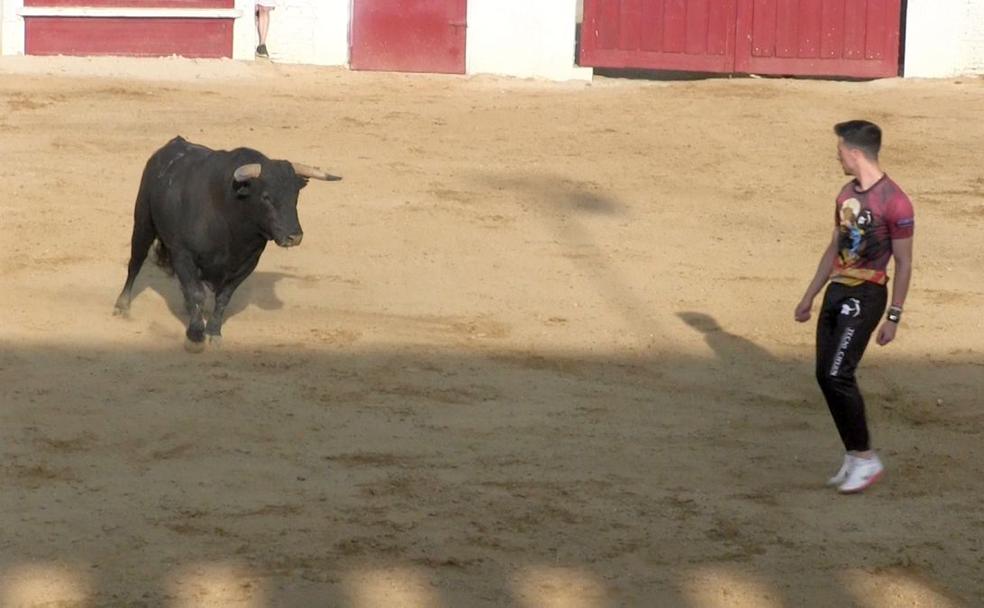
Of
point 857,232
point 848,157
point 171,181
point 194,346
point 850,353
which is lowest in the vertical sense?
point 194,346

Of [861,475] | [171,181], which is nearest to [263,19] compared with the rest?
[171,181]

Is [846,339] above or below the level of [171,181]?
below

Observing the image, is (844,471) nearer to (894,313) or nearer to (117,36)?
(894,313)

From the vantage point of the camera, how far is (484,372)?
856 cm

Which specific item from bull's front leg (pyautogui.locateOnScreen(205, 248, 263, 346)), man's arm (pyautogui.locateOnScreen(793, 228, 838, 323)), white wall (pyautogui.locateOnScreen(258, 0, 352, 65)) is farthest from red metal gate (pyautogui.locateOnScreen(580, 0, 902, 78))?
man's arm (pyautogui.locateOnScreen(793, 228, 838, 323))

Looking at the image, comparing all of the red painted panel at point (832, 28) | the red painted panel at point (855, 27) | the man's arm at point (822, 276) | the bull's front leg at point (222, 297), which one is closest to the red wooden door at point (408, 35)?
the red painted panel at point (832, 28)

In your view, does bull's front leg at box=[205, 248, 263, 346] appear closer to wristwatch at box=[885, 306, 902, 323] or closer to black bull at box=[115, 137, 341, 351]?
black bull at box=[115, 137, 341, 351]

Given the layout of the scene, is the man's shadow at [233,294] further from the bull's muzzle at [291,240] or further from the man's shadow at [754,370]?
the man's shadow at [754,370]

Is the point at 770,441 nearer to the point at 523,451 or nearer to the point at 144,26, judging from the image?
the point at 523,451

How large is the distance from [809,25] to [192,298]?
9.49 metres

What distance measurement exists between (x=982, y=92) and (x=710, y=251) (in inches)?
230

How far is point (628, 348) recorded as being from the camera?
916 cm

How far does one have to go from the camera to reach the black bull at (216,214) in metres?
8.43

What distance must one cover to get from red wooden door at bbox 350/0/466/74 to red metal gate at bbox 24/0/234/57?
1255mm
